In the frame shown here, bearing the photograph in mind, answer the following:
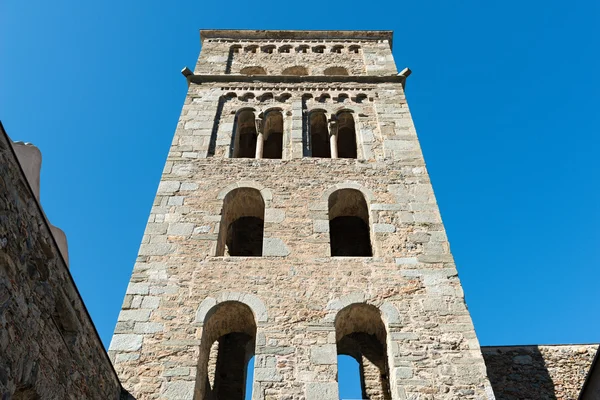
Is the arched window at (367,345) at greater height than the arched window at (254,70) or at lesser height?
lesser

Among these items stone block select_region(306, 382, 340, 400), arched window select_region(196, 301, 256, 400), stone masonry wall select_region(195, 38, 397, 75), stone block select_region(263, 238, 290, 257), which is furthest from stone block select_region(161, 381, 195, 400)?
stone masonry wall select_region(195, 38, 397, 75)

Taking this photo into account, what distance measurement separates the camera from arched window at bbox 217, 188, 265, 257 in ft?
33.2

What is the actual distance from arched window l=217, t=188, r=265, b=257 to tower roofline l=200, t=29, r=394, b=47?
707cm

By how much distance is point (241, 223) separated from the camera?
41.0 ft

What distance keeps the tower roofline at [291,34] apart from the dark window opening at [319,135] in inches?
197

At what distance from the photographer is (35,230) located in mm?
5016

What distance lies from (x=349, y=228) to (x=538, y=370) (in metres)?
4.79

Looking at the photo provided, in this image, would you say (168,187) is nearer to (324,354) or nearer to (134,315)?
(134,315)

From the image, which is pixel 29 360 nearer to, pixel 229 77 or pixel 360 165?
pixel 360 165

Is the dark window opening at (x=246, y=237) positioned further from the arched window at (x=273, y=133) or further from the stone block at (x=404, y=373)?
the stone block at (x=404, y=373)

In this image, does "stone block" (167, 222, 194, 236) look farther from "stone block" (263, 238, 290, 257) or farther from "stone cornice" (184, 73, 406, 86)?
"stone cornice" (184, 73, 406, 86)

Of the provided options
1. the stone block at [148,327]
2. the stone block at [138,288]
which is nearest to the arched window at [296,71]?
the stone block at [138,288]

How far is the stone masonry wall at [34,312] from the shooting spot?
447 centimetres

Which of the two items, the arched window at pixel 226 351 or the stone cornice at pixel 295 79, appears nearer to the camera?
the arched window at pixel 226 351
